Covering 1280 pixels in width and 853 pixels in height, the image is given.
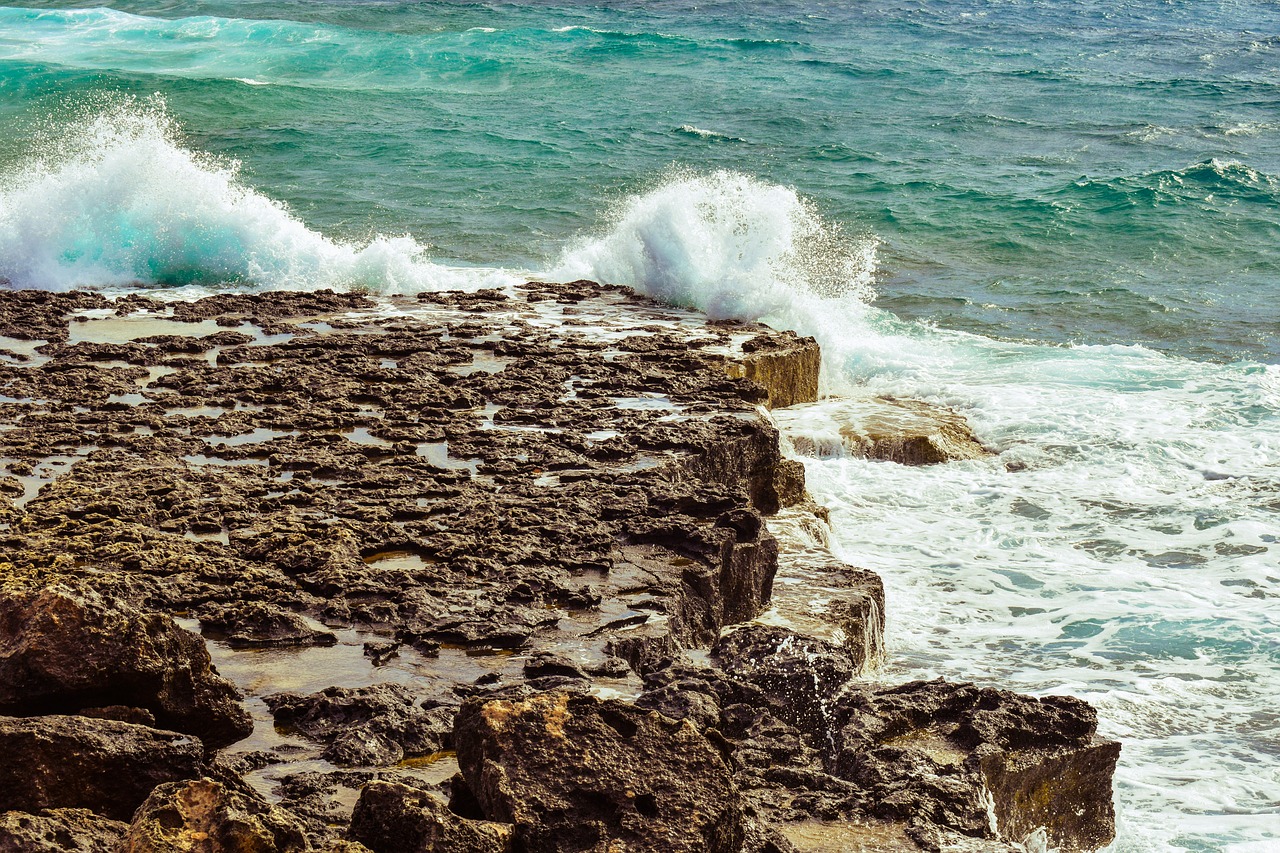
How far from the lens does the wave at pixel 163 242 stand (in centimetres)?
1055

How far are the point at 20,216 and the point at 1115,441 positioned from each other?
28.8 feet

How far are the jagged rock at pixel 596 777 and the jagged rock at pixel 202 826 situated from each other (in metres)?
0.42

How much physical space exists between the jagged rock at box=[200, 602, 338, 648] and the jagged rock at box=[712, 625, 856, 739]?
1.34 metres

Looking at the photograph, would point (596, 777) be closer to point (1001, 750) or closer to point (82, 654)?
point (82, 654)

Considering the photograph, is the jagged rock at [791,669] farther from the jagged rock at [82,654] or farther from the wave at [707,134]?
the wave at [707,134]

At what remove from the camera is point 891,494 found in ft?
26.6

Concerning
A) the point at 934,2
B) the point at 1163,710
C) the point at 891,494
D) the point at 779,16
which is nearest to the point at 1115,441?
the point at 891,494

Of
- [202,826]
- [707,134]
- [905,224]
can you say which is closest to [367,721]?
[202,826]

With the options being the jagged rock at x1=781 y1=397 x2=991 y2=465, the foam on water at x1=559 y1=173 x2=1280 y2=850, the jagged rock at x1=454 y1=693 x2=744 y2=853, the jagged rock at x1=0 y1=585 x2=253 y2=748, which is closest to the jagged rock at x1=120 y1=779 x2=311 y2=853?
the jagged rock at x1=454 y1=693 x2=744 y2=853

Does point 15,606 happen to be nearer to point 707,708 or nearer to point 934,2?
point 707,708

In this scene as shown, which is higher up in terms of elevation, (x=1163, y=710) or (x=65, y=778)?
(x=65, y=778)

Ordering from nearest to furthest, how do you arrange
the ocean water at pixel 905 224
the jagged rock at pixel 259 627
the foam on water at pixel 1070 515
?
1. the jagged rock at pixel 259 627
2. the foam on water at pixel 1070 515
3. the ocean water at pixel 905 224

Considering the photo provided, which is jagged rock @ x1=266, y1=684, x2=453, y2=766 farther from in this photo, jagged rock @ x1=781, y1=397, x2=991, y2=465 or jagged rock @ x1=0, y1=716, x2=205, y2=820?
jagged rock @ x1=781, y1=397, x2=991, y2=465

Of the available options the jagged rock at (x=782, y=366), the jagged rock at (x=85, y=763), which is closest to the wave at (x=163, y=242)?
the jagged rock at (x=782, y=366)
